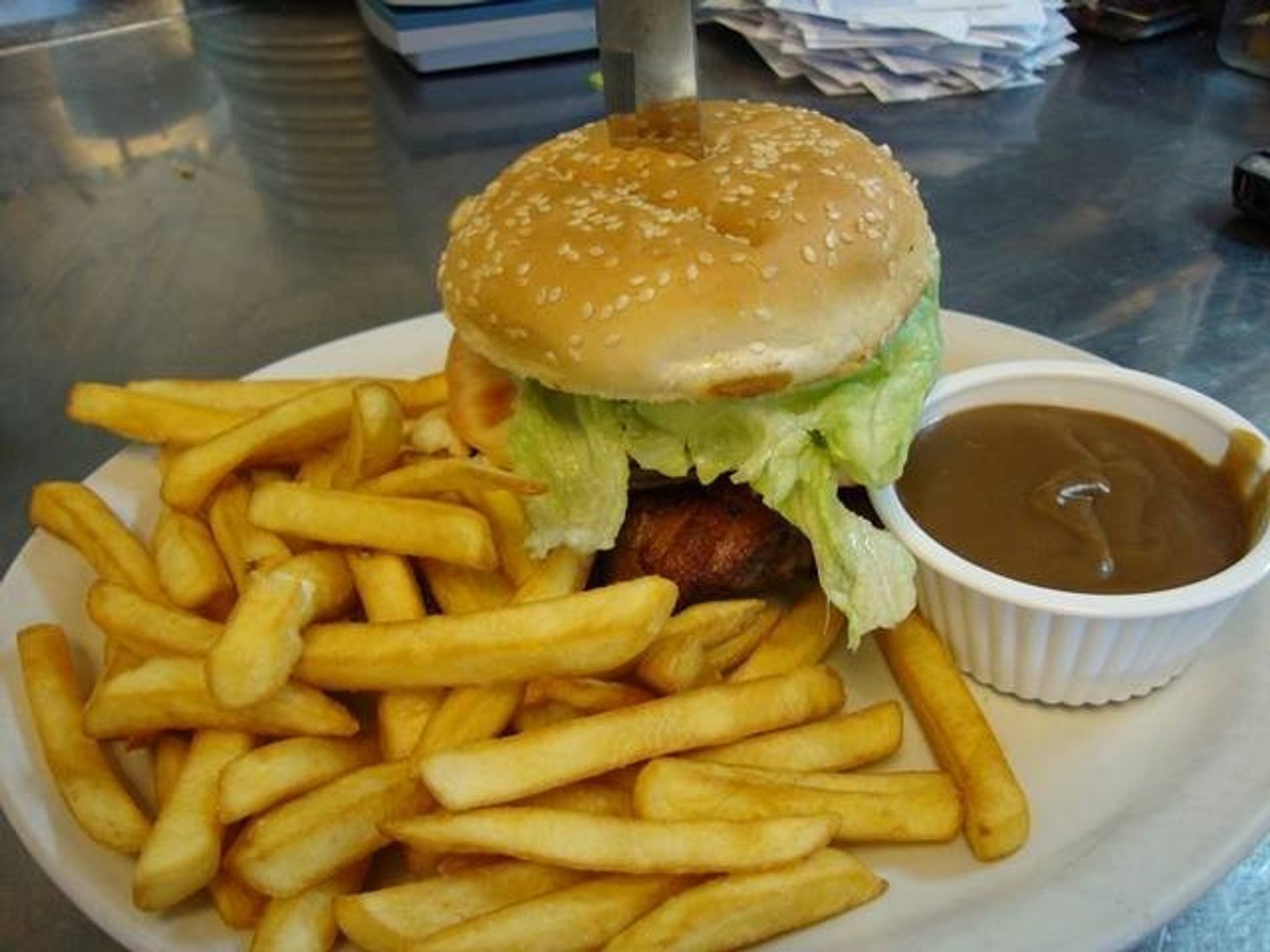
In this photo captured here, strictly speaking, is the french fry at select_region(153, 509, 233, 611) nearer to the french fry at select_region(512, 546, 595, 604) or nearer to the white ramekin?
the french fry at select_region(512, 546, 595, 604)

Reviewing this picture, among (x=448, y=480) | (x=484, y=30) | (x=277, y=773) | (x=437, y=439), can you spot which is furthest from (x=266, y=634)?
(x=484, y=30)

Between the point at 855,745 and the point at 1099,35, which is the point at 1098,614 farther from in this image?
the point at 1099,35

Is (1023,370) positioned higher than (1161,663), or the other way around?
(1023,370)

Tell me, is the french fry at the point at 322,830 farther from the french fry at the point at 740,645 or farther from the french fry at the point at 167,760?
the french fry at the point at 740,645

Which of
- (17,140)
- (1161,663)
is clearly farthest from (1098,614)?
(17,140)

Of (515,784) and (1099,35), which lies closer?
(515,784)
